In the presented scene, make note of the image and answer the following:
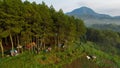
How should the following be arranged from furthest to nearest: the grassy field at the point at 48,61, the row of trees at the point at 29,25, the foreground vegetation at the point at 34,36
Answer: the row of trees at the point at 29,25
the foreground vegetation at the point at 34,36
the grassy field at the point at 48,61

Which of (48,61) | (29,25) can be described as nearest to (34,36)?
(29,25)

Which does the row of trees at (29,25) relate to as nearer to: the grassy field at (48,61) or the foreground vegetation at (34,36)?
the foreground vegetation at (34,36)

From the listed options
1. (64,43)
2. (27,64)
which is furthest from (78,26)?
(27,64)

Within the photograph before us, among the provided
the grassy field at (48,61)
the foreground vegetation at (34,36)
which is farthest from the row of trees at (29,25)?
the grassy field at (48,61)

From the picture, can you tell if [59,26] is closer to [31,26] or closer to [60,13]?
[60,13]

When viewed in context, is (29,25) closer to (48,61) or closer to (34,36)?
(34,36)

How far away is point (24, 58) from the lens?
164 ft

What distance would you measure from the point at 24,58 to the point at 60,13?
79.9 ft

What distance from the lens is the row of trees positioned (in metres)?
52.4

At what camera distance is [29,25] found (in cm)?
5825

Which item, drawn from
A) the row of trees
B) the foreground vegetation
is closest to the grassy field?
the foreground vegetation

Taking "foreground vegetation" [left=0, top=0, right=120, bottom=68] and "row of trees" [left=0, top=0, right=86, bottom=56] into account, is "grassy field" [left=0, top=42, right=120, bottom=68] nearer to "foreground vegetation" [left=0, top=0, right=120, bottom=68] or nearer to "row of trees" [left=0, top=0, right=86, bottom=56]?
"foreground vegetation" [left=0, top=0, right=120, bottom=68]

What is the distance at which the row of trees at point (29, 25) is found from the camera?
172ft

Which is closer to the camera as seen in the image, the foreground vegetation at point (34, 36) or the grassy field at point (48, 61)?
the grassy field at point (48, 61)
